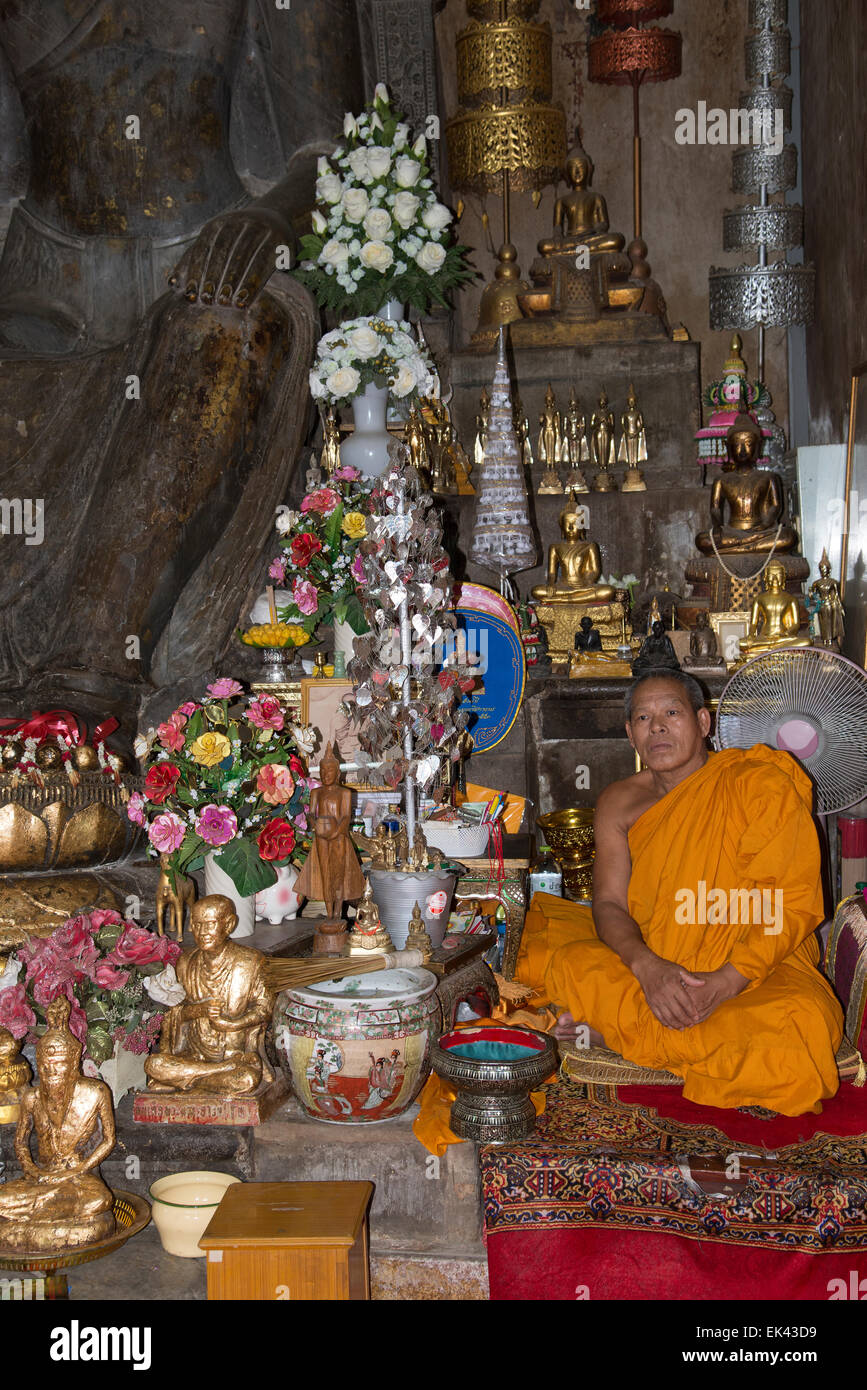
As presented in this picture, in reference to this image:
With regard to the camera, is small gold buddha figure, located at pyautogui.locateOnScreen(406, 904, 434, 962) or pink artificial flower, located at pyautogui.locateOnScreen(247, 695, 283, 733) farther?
pink artificial flower, located at pyautogui.locateOnScreen(247, 695, 283, 733)

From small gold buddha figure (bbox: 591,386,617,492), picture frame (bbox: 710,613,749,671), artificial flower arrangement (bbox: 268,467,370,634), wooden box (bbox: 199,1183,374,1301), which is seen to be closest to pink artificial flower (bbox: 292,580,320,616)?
artificial flower arrangement (bbox: 268,467,370,634)

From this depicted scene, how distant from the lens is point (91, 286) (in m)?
5.39

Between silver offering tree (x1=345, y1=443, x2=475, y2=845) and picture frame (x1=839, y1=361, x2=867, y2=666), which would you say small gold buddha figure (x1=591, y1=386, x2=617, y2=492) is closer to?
picture frame (x1=839, y1=361, x2=867, y2=666)

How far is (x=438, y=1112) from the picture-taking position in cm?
270

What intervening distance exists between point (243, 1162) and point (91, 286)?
3.89 meters

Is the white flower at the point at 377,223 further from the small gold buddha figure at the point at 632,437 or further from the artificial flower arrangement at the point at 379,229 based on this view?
the small gold buddha figure at the point at 632,437

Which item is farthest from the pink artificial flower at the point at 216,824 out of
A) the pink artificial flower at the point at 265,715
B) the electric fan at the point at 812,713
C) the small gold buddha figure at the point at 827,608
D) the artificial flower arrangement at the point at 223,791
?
the small gold buddha figure at the point at 827,608

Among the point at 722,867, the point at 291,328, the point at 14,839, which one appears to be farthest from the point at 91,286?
the point at 722,867

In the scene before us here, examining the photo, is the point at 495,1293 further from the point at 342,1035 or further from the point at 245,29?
the point at 245,29

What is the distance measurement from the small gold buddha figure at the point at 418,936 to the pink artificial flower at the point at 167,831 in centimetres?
59

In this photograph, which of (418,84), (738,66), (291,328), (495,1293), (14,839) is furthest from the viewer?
(738,66)

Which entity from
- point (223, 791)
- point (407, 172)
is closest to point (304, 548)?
point (223, 791)

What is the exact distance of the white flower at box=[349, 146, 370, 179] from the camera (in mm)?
A: 4707

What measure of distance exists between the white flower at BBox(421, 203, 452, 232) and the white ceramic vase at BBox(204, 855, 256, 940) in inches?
100
